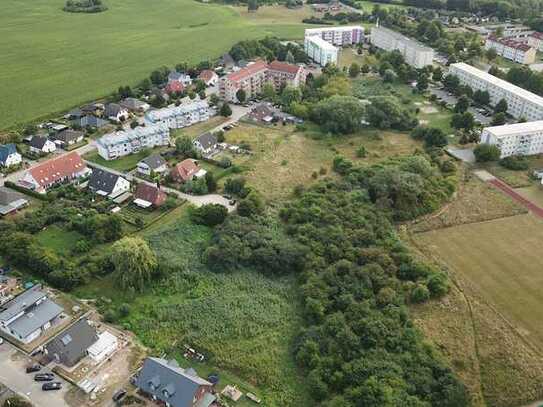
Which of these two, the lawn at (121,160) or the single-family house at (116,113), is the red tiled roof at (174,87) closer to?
the single-family house at (116,113)

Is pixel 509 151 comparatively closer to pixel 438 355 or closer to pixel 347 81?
pixel 347 81

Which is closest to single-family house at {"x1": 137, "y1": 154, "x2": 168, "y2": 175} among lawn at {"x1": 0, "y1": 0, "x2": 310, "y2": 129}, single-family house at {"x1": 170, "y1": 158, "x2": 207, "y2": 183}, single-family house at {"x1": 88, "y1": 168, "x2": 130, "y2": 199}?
single-family house at {"x1": 170, "y1": 158, "x2": 207, "y2": 183}

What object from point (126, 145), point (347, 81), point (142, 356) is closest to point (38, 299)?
point (142, 356)

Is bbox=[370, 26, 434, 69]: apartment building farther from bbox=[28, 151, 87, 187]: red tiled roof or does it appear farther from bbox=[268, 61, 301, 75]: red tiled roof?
bbox=[28, 151, 87, 187]: red tiled roof

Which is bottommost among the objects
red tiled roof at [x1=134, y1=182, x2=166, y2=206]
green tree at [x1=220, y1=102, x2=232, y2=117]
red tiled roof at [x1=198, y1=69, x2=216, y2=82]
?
red tiled roof at [x1=134, y1=182, x2=166, y2=206]

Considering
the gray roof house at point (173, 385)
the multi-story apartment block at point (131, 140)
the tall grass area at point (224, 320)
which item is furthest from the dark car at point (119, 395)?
the multi-story apartment block at point (131, 140)
